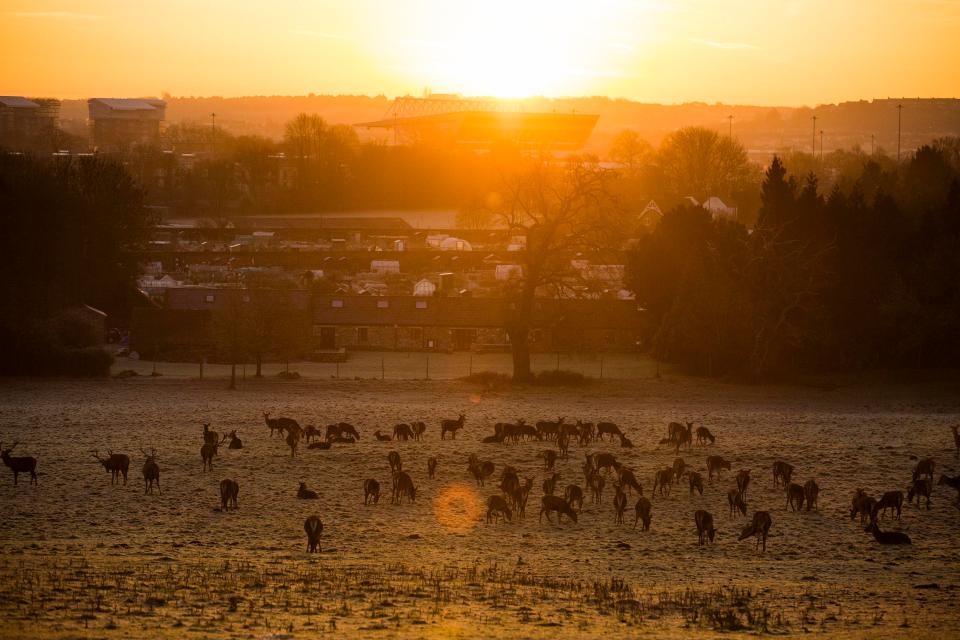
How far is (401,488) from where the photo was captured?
20.9 metres

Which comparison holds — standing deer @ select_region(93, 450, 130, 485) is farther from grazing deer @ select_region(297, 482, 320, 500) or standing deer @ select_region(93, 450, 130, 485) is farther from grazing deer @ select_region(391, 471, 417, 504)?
grazing deer @ select_region(391, 471, 417, 504)

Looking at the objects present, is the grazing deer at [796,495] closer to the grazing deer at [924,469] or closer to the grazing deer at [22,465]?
the grazing deer at [924,469]

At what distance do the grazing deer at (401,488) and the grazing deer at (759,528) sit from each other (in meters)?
5.76

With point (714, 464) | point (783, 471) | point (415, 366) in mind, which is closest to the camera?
point (783, 471)

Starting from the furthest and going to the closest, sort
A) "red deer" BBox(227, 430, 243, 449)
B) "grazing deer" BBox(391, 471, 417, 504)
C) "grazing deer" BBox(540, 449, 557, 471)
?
1. "red deer" BBox(227, 430, 243, 449)
2. "grazing deer" BBox(540, 449, 557, 471)
3. "grazing deer" BBox(391, 471, 417, 504)

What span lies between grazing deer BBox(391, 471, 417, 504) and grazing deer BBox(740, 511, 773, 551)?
5755mm

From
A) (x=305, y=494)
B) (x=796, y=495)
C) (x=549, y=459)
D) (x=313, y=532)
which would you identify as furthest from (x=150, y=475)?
(x=796, y=495)

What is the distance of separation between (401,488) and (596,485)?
3395mm

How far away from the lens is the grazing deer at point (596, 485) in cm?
2111

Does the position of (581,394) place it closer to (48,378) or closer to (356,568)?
(48,378)

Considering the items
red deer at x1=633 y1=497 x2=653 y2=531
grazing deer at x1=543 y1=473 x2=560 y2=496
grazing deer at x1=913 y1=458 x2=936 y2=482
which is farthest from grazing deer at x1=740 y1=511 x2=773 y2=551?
grazing deer at x1=913 y1=458 x2=936 y2=482

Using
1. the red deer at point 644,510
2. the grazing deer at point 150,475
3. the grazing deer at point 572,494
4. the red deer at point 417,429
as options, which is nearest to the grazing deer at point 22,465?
the grazing deer at point 150,475

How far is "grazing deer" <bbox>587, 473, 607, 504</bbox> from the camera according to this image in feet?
69.3

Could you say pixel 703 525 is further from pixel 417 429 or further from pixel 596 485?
pixel 417 429
